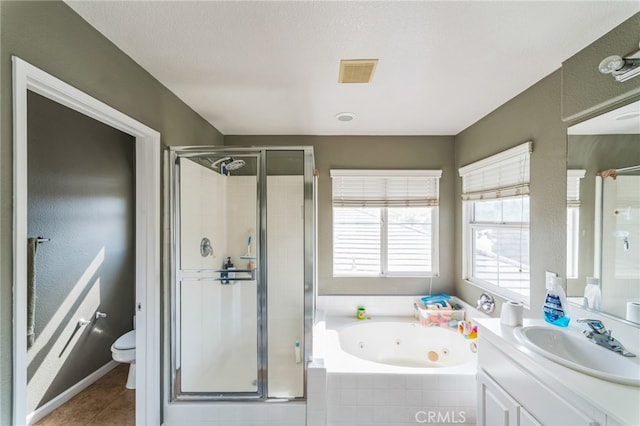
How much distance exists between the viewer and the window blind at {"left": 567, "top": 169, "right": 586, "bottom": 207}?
157 cm

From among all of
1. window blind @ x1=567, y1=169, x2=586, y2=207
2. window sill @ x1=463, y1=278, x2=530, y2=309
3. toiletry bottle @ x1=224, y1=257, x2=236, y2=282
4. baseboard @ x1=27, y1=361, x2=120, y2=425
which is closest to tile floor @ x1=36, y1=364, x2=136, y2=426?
baseboard @ x1=27, y1=361, x2=120, y2=425

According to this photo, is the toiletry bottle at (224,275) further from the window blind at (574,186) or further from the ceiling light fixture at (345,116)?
the window blind at (574,186)

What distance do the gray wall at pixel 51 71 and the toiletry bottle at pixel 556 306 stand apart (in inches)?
99.4

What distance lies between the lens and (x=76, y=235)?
2312 millimetres

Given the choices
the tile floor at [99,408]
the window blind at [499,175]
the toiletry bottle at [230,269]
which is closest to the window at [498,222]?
the window blind at [499,175]

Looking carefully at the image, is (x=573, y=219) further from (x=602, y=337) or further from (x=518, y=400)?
(x=518, y=400)

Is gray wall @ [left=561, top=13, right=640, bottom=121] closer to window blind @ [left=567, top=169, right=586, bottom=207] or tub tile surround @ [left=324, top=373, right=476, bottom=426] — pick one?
window blind @ [left=567, top=169, right=586, bottom=207]

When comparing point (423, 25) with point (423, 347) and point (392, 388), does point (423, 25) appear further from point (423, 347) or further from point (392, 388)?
point (423, 347)

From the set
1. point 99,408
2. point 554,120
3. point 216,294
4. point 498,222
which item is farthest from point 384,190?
point 99,408

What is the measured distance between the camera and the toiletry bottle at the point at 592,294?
1426 millimetres

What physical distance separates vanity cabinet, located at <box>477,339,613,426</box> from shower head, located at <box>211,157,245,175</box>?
6.82ft

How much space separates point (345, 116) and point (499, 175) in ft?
4.76

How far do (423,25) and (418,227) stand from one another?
222 cm

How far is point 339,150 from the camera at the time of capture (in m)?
3.08
